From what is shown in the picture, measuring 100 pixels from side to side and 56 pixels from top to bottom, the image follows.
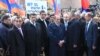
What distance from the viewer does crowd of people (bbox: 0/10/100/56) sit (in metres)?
13.3

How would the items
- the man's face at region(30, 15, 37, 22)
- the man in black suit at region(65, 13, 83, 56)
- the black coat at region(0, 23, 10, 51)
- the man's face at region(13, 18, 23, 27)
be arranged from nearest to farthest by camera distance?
the black coat at region(0, 23, 10, 51) → the man's face at region(13, 18, 23, 27) → the man's face at region(30, 15, 37, 22) → the man in black suit at region(65, 13, 83, 56)

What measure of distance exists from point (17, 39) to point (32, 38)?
4.50ft

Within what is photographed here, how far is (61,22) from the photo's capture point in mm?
14305

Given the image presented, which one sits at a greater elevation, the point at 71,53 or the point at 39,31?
the point at 39,31

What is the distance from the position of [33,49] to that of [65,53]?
137 centimetres

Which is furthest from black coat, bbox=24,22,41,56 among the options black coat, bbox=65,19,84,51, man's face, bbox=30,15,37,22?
black coat, bbox=65,19,84,51

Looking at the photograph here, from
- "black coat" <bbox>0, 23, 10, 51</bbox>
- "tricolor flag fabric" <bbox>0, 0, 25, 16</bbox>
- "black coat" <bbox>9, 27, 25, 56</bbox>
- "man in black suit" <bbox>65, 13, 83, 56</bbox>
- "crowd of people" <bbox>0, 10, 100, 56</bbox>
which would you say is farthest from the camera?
"tricolor flag fabric" <bbox>0, 0, 25, 16</bbox>

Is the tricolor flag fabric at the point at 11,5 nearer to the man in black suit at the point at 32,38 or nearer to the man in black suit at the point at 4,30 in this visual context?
the man in black suit at the point at 32,38

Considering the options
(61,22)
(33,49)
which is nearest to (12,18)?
(33,49)

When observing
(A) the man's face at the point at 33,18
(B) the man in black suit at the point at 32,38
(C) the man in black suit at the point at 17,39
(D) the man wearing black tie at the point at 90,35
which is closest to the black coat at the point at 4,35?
(C) the man in black suit at the point at 17,39

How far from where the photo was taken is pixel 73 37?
14.2m

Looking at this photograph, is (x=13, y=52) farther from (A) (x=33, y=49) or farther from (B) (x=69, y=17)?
(B) (x=69, y=17)

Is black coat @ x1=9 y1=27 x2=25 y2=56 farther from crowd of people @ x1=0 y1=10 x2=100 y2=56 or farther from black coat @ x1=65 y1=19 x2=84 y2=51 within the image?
black coat @ x1=65 y1=19 x2=84 y2=51

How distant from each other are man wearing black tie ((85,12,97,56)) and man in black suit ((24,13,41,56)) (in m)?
1.72
